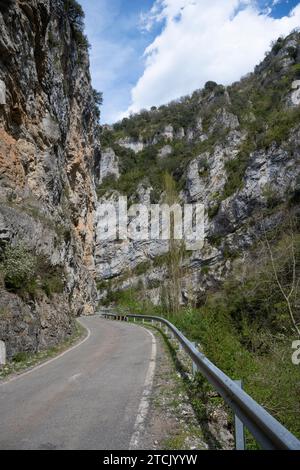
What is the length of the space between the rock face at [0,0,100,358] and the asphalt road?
11.0 ft

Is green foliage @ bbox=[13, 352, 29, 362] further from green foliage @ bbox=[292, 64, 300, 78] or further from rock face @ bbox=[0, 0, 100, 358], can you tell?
green foliage @ bbox=[292, 64, 300, 78]

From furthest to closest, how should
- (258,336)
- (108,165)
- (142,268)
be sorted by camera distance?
(108,165) → (142,268) → (258,336)

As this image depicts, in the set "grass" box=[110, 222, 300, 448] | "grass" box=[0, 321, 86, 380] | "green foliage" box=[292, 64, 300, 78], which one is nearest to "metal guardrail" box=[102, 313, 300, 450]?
"grass" box=[110, 222, 300, 448]

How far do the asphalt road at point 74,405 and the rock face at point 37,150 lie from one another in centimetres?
335

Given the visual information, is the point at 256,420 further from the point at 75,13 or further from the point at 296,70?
the point at 296,70

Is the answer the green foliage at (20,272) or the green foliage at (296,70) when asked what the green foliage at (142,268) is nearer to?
the green foliage at (296,70)

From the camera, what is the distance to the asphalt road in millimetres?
4875

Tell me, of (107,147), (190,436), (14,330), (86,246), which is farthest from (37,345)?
(107,147)

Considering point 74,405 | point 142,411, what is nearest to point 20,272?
point 74,405

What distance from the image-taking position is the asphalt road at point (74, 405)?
4875 millimetres

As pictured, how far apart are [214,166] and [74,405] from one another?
2327 inches

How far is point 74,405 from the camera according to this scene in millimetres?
6582

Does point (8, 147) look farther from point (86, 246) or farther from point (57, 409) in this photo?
point (86, 246)

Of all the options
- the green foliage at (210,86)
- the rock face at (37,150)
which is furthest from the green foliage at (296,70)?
the rock face at (37,150)
